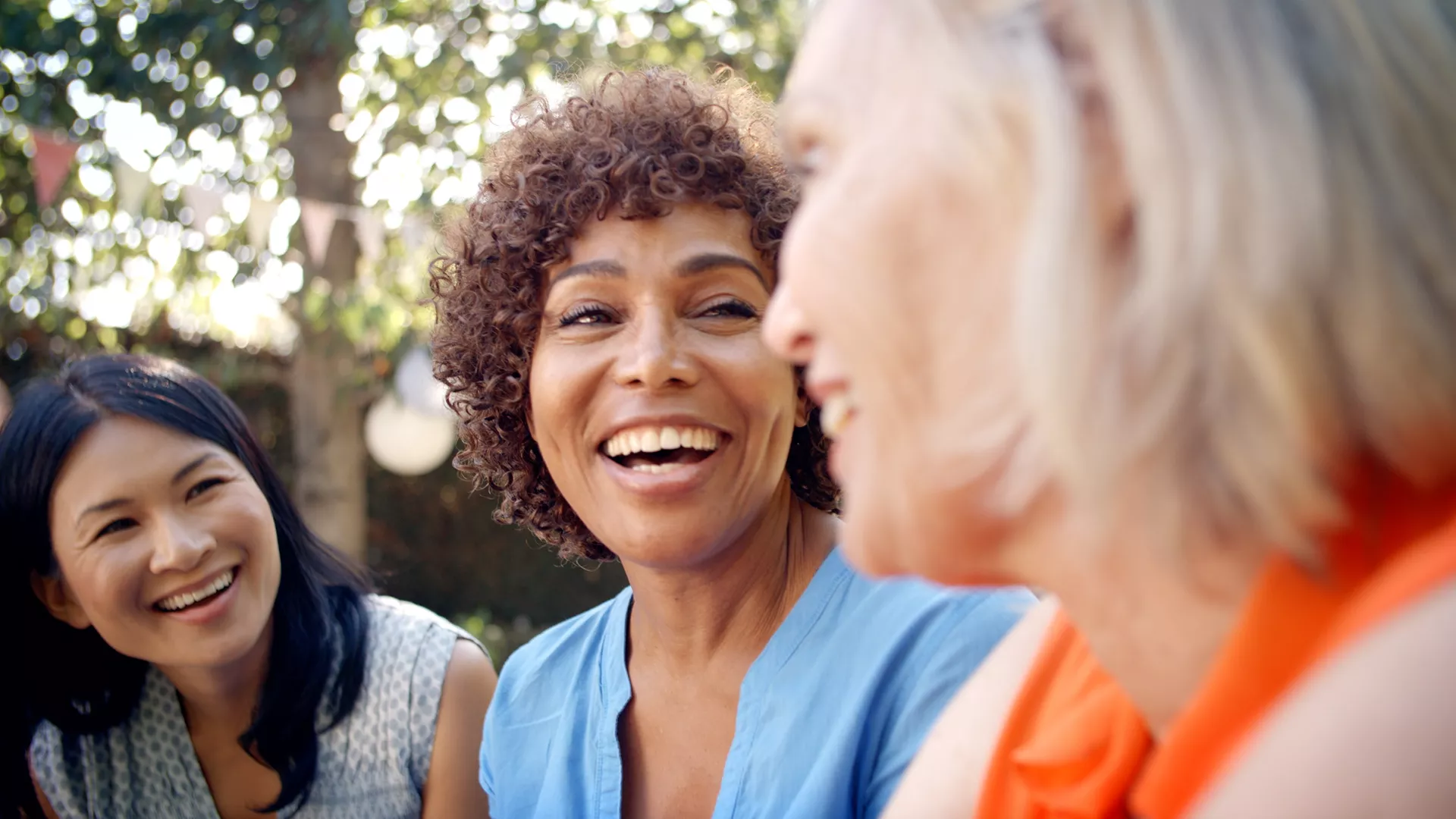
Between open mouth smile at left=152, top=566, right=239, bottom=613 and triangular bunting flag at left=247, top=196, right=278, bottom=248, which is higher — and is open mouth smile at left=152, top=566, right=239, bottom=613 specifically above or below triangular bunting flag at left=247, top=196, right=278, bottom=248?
below

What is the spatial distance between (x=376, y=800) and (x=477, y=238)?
4.69ft

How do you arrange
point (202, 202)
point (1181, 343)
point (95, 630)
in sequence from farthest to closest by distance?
point (202, 202)
point (95, 630)
point (1181, 343)

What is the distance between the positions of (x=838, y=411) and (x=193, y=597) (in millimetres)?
2241

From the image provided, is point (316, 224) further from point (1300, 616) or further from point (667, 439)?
point (1300, 616)

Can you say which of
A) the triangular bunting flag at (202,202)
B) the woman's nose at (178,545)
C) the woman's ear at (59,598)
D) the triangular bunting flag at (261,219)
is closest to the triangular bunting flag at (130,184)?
the triangular bunting flag at (202,202)

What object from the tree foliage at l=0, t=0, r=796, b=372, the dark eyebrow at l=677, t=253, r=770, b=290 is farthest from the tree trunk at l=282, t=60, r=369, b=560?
the dark eyebrow at l=677, t=253, r=770, b=290

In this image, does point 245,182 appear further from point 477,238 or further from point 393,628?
point 477,238

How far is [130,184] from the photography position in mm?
5496

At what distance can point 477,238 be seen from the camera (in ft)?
7.24

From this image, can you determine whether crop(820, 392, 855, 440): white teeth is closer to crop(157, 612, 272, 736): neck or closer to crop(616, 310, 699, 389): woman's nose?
crop(616, 310, 699, 389): woman's nose

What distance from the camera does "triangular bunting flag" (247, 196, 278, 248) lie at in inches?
237

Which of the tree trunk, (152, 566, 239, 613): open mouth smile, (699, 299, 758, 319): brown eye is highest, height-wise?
the tree trunk

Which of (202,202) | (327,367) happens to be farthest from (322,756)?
(327,367)

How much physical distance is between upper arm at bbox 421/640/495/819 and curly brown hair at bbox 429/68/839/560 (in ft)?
2.06
